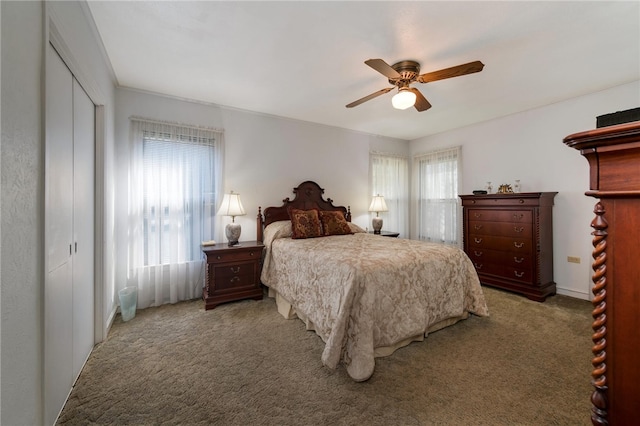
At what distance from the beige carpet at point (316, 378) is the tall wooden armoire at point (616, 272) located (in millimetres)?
1228

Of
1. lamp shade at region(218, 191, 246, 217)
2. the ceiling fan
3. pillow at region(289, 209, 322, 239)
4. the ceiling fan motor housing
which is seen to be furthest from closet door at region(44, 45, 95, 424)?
the ceiling fan motor housing

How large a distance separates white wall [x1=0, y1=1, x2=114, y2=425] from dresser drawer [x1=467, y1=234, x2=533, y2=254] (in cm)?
454

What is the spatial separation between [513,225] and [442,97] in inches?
78.0

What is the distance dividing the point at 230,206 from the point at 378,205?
263 centimetres

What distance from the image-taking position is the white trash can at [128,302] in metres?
2.77

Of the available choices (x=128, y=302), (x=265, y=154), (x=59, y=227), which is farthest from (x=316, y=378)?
(x=265, y=154)

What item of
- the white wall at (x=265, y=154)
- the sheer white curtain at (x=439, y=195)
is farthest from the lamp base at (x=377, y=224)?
the sheer white curtain at (x=439, y=195)

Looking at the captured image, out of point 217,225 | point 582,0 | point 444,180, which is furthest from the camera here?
point 444,180

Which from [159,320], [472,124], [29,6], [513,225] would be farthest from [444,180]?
[29,6]

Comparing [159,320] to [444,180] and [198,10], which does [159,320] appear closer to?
[198,10]

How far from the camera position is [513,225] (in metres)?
3.56

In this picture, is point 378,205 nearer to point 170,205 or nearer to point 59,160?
point 170,205

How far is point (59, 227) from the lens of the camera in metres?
1.58

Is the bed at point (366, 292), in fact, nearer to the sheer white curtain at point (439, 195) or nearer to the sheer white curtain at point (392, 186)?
the sheer white curtain at point (392, 186)
